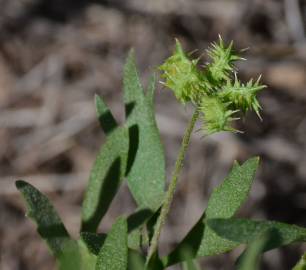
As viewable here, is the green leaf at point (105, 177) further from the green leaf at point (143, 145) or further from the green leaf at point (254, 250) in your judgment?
the green leaf at point (254, 250)

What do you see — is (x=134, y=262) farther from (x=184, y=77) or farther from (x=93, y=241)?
(x=184, y=77)

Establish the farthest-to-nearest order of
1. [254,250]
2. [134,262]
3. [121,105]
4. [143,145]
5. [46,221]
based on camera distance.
Answer: [121,105], [143,145], [46,221], [134,262], [254,250]

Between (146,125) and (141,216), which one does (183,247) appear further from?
(146,125)

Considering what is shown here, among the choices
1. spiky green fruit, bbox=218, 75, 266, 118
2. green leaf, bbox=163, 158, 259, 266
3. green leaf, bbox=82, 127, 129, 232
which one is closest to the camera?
spiky green fruit, bbox=218, 75, 266, 118

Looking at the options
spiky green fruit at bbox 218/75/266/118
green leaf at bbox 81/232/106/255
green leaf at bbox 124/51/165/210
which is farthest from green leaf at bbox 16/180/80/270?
spiky green fruit at bbox 218/75/266/118

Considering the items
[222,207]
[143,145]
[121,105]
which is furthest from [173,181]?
[121,105]

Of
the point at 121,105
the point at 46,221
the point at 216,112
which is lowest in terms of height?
the point at 121,105

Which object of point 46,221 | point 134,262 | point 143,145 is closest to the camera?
point 134,262

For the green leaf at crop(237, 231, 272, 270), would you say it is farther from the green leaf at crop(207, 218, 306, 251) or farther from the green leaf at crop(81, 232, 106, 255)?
the green leaf at crop(81, 232, 106, 255)
